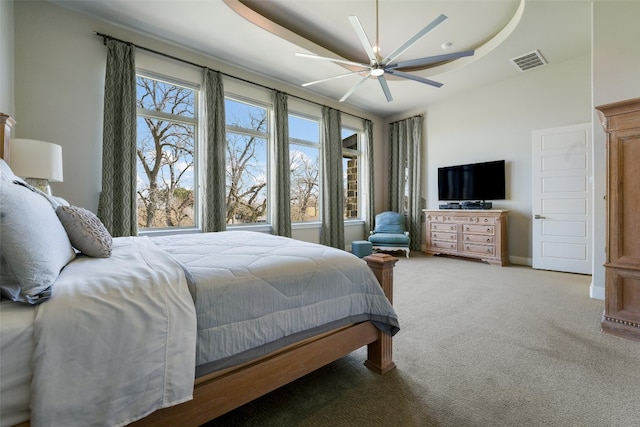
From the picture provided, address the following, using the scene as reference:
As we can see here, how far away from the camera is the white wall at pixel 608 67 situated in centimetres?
266

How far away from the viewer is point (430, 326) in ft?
7.60

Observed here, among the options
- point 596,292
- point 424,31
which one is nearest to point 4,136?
point 424,31

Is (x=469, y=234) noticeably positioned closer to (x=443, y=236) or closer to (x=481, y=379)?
(x=443, y=236)

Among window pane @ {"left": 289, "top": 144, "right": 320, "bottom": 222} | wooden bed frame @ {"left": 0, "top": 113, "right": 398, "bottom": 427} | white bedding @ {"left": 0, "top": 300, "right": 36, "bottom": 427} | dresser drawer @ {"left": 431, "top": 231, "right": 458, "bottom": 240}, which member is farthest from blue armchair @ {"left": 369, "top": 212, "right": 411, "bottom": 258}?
white bedding @ {"left": 0, "top": 300, "right": 36, "bottom": 427}

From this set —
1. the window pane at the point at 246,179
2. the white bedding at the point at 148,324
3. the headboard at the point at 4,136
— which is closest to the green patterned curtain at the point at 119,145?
the headboard at the point at 4,136

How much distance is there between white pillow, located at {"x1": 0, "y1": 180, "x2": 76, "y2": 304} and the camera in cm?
81

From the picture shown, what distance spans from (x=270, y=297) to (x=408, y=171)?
5626 mm

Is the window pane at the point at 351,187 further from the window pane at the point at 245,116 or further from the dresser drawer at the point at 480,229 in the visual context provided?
the dresser drawer at the point at 480,229

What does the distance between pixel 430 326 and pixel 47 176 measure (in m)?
3.46

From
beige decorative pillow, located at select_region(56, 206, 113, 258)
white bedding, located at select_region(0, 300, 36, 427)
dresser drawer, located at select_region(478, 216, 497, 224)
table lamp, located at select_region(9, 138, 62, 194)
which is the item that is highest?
table lamp, located at select_region(9, 138, 62, 194)

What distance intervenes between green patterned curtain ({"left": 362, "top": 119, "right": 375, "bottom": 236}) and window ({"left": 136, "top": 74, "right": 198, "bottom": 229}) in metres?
3.71

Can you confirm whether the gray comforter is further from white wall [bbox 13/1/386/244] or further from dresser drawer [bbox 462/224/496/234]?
dresser drawer [bbox 462/224/496/234]

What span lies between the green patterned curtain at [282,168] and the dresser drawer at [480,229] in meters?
3.28

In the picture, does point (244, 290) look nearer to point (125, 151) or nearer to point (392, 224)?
point (125, 151)
